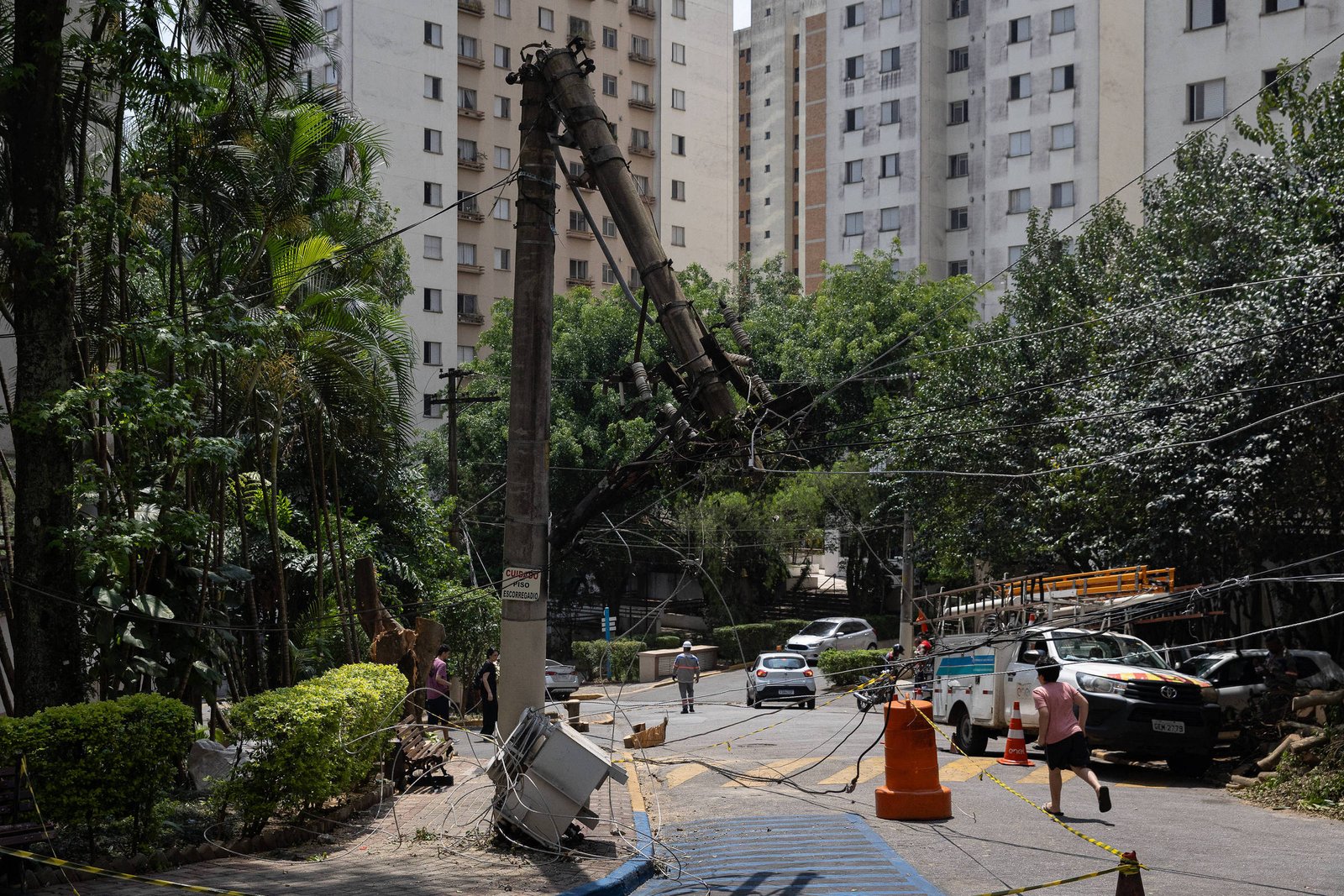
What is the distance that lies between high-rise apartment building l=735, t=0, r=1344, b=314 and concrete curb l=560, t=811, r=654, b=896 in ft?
135

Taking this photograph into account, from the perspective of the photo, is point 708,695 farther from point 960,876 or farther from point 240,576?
point 960,876

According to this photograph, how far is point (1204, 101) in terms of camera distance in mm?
47125

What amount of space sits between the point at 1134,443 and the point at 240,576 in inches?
630

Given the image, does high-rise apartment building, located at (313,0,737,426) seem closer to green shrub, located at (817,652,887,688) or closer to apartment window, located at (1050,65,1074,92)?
apartment window, located at (1050,65,1074,92)

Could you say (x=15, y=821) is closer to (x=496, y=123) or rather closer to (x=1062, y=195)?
(x=1062, y=195)

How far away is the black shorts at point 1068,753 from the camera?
1240 centimetres

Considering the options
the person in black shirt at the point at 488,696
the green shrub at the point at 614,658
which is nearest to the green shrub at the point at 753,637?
the green shrub at the point at 614,658

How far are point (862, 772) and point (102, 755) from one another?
9.60 meters

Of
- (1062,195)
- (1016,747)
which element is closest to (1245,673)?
(1016,747)

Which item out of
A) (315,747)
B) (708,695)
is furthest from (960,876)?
(708,695)

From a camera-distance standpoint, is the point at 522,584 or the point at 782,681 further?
the point at 782,681

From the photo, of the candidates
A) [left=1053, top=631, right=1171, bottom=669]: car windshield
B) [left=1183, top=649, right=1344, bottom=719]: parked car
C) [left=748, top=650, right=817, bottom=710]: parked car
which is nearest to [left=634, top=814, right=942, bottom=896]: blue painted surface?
[left=1053, top=631, right=1171, bottom=669]: car windshield

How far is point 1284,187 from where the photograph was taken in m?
24.1

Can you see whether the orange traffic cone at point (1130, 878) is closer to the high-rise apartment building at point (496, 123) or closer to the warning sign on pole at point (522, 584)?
the warning sign on pole at point (522, 584)
